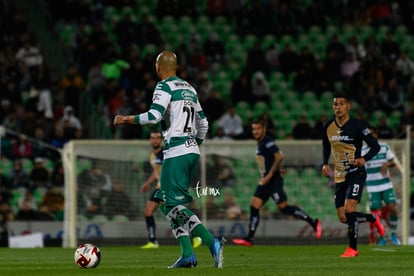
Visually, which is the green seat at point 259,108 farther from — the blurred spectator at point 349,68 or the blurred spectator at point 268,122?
the blurred spectator at point 349,68

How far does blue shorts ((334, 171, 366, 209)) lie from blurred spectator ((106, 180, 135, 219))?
8148 mm

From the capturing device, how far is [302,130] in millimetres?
27734

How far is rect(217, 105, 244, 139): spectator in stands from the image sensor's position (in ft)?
90.8

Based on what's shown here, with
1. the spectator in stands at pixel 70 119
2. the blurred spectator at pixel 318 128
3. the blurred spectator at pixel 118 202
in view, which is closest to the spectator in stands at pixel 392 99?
the blurred spectator at pixel 318 128

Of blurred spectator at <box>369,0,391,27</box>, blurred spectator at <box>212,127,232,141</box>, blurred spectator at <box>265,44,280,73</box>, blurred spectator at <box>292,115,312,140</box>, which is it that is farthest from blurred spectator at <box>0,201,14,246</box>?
blurred spectator at <box>369,0,391,27</box>

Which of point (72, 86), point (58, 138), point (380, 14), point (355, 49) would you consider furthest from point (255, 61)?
point (58, 138)

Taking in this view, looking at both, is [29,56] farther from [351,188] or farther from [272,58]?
[351,188]

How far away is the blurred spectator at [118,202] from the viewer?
23.8 m

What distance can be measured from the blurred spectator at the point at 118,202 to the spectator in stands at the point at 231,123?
171 inches

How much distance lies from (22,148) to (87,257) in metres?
13.2

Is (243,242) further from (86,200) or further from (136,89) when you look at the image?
(136,89)

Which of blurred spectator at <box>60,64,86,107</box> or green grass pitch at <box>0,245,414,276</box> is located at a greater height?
blurred spectator at <box>60,64,86,107</box>

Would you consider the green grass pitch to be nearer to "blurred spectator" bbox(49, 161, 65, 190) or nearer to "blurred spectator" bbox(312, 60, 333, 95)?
"blurred spectator" bbox(49, 161, 65, 190)

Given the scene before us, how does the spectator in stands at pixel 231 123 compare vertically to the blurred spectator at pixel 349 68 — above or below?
below
